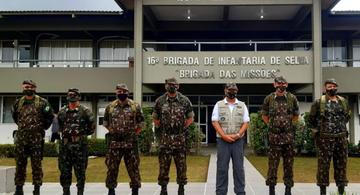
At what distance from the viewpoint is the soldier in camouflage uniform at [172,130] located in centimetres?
764

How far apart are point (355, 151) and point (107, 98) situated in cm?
1136

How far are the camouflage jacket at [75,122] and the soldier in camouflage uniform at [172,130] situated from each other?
1125mm

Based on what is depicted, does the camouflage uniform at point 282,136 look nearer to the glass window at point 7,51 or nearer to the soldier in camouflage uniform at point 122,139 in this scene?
the soldier in camouflage uniform at point 122,139

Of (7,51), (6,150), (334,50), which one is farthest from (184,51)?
(7,51)

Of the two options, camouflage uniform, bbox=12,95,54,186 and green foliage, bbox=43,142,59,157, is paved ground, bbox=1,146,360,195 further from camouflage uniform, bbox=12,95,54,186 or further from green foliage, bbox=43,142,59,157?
green foliage, bbox=43,142,59,157

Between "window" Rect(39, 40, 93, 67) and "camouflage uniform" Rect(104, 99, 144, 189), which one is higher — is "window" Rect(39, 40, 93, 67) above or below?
above

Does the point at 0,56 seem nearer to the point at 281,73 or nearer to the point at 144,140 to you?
the point at 144,140

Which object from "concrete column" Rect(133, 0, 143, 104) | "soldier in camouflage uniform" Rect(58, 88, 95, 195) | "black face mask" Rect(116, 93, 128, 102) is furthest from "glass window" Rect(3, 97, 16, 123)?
"black face mask" Rect(116, 93, 128, 102)

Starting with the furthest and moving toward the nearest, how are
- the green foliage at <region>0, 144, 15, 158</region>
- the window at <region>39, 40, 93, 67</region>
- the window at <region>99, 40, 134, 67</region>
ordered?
the window at <region>39, 40, 93, 67</region> < the window at <region>99, 40, 134, 67</region> < the green foliage at <region>0, 144, 15, 158</region>

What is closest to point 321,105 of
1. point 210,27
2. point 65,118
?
point 65,118

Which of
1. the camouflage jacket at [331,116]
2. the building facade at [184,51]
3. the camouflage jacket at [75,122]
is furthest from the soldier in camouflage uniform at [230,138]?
the building facade at [184,51]

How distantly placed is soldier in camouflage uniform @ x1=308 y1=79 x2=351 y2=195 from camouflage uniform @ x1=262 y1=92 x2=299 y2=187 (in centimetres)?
42

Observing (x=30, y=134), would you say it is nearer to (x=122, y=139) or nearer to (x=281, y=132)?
(x=122, y=139)

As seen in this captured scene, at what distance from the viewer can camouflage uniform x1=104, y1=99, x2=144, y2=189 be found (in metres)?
7.59
